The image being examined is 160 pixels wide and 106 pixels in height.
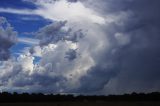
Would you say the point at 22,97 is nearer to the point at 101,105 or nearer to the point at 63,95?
the point at 63,95

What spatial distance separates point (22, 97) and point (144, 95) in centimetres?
6361

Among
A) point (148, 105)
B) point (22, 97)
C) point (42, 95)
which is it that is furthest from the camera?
point (42, 95)

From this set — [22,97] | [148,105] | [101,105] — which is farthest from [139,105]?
[22,97]

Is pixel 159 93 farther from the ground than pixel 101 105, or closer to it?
farther from the ground

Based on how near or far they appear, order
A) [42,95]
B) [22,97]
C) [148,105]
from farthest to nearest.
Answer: [42,95], [22,97], [148,105]

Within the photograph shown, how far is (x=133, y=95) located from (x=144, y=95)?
18.7 ft

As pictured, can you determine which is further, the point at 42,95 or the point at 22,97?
the point at 42,95

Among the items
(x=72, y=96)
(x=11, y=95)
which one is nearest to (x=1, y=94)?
(x=11, y=95)

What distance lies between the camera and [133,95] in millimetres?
189625

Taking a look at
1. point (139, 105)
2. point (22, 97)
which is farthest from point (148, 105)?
point (22, 97)

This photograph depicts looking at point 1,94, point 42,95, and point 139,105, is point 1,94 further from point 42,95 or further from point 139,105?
point 139,105

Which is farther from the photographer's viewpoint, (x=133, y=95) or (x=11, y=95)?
(x=133, y=95)

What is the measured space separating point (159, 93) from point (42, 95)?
203 feet

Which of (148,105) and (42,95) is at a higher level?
(42,95)
